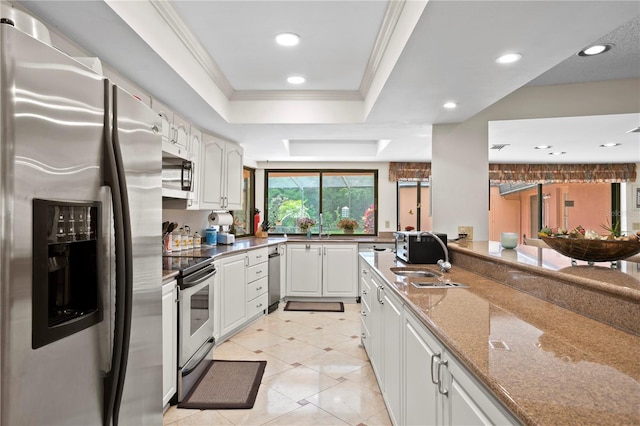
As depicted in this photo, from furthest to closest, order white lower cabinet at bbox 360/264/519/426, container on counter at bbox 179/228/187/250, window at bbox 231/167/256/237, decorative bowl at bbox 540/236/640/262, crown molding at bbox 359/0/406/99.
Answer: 1. window at bbox 231/167/256/237
2. container on counter at bbox 179/228/187/250
3. crown molding at bbox 359/0/406/99
4. decorative bowl at bbox 540/236/640/262
5. white lower cabinet at bbox 360/264/519/426

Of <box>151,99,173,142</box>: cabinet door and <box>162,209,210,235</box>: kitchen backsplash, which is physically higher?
<box>151,99,173,142</box>: cabinet door

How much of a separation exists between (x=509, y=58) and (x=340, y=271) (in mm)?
3685

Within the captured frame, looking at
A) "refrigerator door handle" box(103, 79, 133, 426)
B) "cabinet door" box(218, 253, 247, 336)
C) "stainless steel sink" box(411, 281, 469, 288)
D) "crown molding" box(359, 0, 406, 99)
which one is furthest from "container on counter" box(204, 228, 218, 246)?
"refrigerator door handle" box(103, 79, 133, 426)

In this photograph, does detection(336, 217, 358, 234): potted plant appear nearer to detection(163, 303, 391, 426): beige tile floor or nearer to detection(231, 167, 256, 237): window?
detection(231, 167, 256, 237): window

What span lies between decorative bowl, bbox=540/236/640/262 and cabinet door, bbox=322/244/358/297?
355cm

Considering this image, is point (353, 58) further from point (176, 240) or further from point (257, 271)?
point (257, 271)

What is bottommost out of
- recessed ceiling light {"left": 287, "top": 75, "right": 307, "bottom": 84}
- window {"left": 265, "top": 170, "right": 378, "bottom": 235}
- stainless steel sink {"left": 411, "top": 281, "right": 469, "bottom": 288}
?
stainless steel sink {"left": 411, "top": 281, "right": 469, "bottom": 288}

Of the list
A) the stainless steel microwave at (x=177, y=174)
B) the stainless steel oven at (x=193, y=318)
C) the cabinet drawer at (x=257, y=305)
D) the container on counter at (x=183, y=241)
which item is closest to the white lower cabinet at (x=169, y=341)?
the stainless steel oven at (x=193, y=318)

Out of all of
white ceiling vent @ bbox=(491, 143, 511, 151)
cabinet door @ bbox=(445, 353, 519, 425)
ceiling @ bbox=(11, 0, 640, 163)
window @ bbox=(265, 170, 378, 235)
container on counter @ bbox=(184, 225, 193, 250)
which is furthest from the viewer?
window @ bbox=(265, 170, 378, 235)

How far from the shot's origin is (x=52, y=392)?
3.22 ft

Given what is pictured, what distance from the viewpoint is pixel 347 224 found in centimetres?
601

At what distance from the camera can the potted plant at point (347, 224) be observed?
6.01 m

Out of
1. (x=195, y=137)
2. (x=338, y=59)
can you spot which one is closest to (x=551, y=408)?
(x=338, y=59)

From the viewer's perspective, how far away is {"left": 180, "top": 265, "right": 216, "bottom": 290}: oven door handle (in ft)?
8.02
